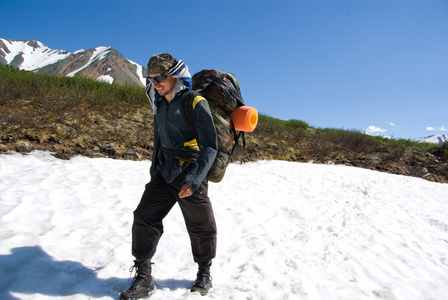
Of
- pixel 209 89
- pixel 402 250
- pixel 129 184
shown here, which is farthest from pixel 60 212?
pixel 402 250

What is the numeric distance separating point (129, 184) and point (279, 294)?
354 cm

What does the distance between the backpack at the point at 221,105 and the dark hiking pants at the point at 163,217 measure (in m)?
0.21

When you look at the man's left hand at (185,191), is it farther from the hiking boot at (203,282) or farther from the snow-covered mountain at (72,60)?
the snow-covered mountain at (72,60)

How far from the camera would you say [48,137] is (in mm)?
5879

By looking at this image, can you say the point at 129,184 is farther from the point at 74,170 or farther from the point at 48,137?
the point at 48,137

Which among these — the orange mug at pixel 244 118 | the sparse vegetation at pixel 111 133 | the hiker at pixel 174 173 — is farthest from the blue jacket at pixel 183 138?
the sparse vegetation at pixel 111 133

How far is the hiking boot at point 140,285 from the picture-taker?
1.90 m

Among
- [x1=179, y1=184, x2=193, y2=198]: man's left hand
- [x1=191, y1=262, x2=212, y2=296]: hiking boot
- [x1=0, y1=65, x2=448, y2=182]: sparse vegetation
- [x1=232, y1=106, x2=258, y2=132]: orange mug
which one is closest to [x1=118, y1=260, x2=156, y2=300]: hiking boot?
[x1=191, y1=262, x2=212, y2=296]: hiking boot

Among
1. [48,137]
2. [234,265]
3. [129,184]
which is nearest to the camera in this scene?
[234,265]

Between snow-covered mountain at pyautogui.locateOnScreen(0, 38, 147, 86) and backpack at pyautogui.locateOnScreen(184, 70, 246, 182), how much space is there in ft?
294

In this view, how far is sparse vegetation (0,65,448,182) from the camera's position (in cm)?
595

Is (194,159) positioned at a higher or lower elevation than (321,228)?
higher

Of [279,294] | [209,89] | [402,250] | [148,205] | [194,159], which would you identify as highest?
A: [209,89]

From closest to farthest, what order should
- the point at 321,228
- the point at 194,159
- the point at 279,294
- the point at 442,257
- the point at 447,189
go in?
the point at 194,159
the point at 279,294
the point at 442,257
the point at 321,228
the point at 447,189
